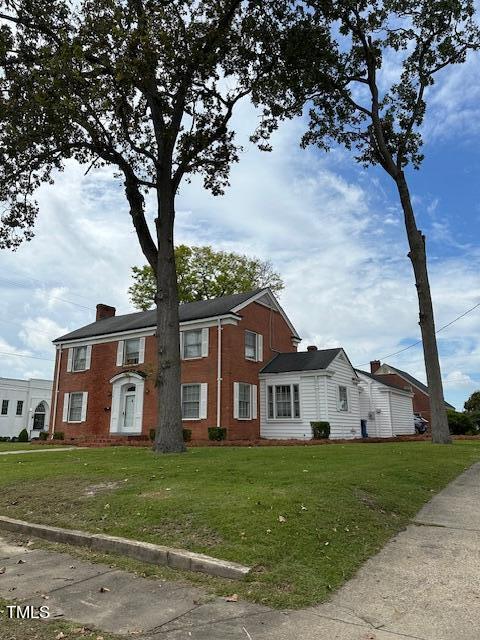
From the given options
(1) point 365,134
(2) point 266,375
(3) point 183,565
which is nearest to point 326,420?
(2) point 266,375

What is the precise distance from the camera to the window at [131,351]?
27.6 meters

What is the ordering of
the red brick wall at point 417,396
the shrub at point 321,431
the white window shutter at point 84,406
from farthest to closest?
the red brick wall at point 417,396 → the white window shutter at point 84,406 → the shrub at point 321,431

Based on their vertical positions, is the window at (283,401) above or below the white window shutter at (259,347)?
below

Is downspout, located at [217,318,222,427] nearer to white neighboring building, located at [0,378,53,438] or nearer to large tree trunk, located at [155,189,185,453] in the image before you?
large tree trunk, located at [155,189,185,453]

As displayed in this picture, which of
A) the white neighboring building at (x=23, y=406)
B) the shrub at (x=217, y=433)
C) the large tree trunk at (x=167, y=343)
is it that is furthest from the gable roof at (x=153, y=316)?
the white neighboring building at (x=23, y=406)

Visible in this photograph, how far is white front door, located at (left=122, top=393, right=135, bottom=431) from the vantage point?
87.0ft

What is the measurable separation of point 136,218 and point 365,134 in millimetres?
12223

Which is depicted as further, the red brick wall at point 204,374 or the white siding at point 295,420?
the white siding at point 295,420

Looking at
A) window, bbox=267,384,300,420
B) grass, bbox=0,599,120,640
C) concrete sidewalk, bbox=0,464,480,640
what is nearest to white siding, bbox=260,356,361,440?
window, bbox=267,384,300,420

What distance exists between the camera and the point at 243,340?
25250mm

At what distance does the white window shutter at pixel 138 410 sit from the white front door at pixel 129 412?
341 mm

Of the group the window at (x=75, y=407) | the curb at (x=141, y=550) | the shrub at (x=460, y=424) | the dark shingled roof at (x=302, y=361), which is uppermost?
the dark shingled roof at (x=302, y=361)

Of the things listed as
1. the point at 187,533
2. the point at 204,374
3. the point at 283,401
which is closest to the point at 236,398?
the point at 204,374

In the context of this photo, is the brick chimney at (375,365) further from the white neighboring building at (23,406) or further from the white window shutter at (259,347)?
the white neighboring building at (23,406)
